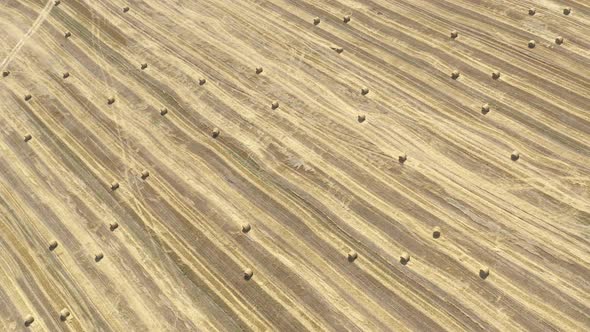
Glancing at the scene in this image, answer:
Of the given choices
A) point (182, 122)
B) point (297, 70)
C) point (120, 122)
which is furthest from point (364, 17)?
point (120, 122)

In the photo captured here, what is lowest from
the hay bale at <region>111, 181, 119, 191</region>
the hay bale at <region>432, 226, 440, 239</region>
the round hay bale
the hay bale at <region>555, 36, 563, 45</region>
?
the hay bale at <region>111, 181, 119, 191</region>

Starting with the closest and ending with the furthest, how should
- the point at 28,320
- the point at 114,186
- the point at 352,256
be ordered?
the point at 352,256
the point at 28,320
the point at 114,186

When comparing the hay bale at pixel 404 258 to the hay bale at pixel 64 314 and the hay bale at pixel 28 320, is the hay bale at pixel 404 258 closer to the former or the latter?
the hay bale at pixel 64 314

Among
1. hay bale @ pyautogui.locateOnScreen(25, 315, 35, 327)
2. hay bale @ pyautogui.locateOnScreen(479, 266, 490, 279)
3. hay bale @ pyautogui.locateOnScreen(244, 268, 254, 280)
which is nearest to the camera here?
hay bale @ pyautogui.locateOnScreen(479, 266, 490, 279)

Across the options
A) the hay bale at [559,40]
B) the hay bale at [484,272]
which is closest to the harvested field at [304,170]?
the hay bale at [484,272]

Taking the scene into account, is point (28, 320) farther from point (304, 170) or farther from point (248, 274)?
point (304, 170)

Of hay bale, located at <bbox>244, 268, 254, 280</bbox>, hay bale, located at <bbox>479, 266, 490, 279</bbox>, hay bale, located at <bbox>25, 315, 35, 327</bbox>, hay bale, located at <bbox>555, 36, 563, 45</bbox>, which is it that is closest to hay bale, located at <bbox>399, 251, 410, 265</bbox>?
hay bale, located at <bbox>479, 266, 490, 279</bbox>

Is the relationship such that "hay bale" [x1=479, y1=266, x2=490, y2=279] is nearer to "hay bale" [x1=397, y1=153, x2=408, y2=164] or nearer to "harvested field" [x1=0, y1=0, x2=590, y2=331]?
"harvested field" [x1=0, y1=0, x2=590, y2=331]

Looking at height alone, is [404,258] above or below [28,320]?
above

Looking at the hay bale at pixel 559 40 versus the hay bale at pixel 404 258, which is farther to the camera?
the hay bale at pixel 559 40

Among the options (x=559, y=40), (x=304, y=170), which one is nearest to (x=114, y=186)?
(x=304, y=170)
